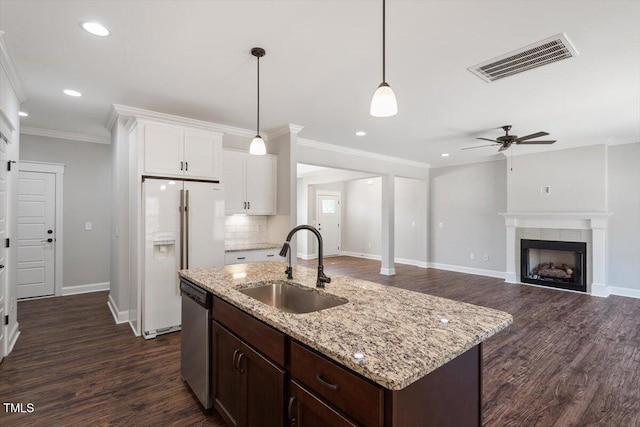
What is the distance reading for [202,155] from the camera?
Result: 3.88 metres

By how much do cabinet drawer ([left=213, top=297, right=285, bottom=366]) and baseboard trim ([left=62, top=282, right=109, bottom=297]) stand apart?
4.62 meters

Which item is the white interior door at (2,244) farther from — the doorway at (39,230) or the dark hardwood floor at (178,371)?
the doorway at (39,230)

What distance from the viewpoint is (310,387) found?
1.22 meters

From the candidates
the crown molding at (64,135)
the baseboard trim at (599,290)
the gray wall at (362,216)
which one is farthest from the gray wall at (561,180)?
the crown molding at (64,135)

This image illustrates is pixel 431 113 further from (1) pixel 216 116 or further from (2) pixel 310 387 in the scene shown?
(2) pixel 310 387

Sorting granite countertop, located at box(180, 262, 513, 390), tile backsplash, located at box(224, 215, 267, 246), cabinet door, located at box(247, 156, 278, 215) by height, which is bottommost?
granite countertop, located at box(180, 262, 513, 390)

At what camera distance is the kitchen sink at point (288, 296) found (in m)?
1.98

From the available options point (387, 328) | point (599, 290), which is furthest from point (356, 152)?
point (387, 328)

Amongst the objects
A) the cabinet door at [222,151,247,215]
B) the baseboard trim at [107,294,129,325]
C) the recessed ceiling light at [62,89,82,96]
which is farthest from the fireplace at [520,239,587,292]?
the recessed ceiling light at [62,89,82,96]

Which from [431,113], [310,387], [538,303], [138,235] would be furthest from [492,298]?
[138,235]

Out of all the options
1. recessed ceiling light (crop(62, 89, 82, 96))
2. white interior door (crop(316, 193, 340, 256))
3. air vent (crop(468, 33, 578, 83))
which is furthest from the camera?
white interior door (crop(316, 193, 340, 256))

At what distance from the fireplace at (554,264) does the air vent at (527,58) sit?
4.43m

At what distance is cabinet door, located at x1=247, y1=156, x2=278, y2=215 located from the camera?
15.2 ft

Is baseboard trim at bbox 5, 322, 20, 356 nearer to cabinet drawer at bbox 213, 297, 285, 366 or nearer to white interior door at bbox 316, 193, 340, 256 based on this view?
cabinet drawer at bbox 213, 297, 285, 366
